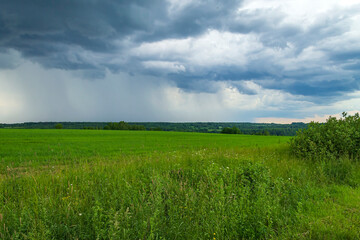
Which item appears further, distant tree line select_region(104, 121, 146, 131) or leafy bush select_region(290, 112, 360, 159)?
distant tree line select_region(104, 121, 146, 131)

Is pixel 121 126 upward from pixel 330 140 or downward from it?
downward

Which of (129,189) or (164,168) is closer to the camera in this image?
(129,189)

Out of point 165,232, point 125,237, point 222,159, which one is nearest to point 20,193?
point 125,237

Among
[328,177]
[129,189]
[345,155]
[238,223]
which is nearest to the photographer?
[238,223]

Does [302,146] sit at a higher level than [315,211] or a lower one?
higher

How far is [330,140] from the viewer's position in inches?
498

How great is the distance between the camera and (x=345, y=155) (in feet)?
40.2

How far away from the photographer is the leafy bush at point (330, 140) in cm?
1262

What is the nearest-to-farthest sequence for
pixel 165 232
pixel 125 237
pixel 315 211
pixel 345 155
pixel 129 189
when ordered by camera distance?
pixel 125 237 < pixel 165 232 < pixel 315 211 < pixel 129 189 < pixel 345 155

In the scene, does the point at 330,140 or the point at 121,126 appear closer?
the point at 330,140

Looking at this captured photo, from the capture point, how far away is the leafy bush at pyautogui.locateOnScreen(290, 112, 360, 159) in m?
12.6

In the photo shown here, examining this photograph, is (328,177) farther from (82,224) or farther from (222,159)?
(82,224)

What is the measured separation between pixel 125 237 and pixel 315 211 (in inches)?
196

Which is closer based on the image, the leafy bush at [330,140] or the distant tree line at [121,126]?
the leafy bush at [330,140]
